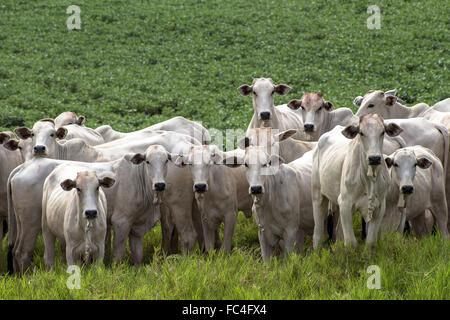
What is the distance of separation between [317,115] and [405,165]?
338 centimetres

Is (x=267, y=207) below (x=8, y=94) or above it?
below

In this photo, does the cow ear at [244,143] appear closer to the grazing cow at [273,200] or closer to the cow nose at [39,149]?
the grazing cow at [273,200]

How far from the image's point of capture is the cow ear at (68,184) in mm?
8725

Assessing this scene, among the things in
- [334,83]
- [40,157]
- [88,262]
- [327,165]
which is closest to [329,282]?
[327,165]

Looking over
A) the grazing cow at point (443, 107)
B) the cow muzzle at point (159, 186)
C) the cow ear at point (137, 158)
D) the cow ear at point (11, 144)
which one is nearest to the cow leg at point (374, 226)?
the cow muzzle at point (159, 186)

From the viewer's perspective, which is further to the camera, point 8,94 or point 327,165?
point 8,94

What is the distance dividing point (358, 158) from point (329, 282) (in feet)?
4.82

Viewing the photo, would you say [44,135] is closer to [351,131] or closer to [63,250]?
[63,250]

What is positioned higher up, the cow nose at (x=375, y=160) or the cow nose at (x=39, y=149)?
→ the cow nose at (x=39, y=149)

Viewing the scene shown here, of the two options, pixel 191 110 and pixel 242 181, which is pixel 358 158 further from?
pixel 191 110

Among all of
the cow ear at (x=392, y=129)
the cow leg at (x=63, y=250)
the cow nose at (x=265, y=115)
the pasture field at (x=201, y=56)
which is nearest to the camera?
the cow ear at (x=392, y=129)

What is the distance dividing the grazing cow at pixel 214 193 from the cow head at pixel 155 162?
25cm
